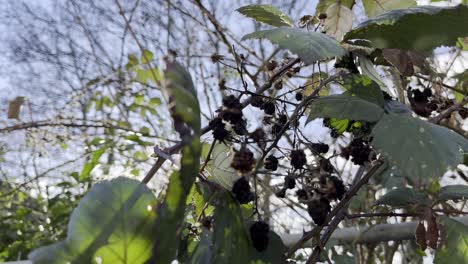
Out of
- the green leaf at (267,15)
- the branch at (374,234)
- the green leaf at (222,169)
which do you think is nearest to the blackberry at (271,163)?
the green leaf at (222,169)

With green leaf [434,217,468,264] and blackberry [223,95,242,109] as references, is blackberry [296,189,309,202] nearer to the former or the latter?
blackberry [223,95,242,109]

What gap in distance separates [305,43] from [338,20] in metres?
0.20

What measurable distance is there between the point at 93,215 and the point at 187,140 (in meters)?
0.08

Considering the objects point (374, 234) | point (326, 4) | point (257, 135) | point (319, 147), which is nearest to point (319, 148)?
point (319, 147)

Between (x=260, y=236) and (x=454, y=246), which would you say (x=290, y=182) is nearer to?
(x=260, y=236)

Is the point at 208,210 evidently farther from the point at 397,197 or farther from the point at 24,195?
the point at 24,195

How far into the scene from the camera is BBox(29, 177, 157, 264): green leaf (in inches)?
11.0

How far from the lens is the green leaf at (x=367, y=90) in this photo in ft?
1.42

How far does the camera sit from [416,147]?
0.36 meters

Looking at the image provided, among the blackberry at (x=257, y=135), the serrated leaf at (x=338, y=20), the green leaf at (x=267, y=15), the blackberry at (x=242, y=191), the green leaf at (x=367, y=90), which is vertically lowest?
the blackberry at (x=242, y=191)

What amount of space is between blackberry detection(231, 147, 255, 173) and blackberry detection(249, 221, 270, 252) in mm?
41

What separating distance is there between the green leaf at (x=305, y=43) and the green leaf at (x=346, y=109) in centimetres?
4

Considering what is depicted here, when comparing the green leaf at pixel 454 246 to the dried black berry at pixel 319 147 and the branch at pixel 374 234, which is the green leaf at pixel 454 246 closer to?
the dried black berry at pixel 319 147

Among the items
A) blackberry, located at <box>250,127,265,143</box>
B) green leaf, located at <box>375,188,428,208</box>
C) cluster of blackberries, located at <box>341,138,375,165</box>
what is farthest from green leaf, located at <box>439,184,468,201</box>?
blackberry, located at <box>250,127,265,143</box>
